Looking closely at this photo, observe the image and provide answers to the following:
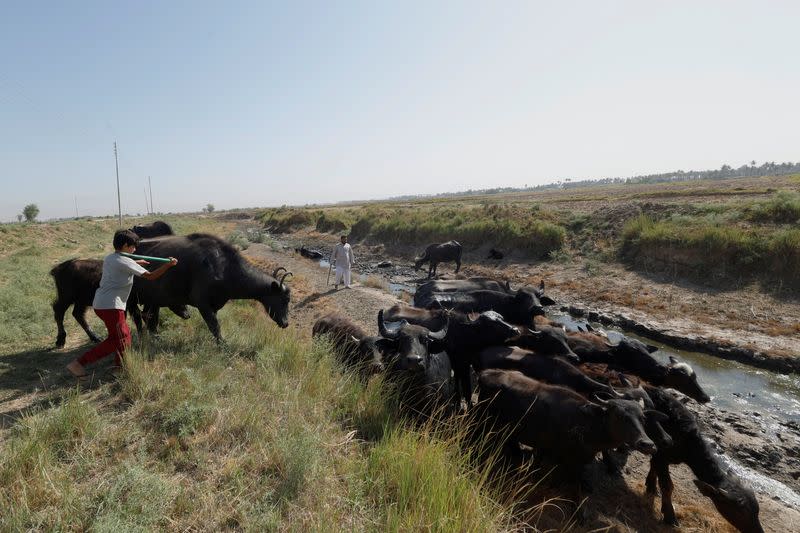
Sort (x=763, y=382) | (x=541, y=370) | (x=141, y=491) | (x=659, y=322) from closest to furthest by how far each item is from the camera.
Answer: (x=141, y=491)
(x=541, y=370)
(x=763, y=382)
(x=659, y=322)

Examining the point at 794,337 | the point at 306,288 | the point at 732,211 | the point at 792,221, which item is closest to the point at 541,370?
the point at 794,337

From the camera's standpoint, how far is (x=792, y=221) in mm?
17016

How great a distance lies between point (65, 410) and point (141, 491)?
1.64m

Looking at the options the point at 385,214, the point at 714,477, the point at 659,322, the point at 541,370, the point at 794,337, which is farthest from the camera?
the point at 385,214

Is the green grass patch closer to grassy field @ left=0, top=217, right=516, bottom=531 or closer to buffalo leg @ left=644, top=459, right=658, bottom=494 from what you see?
buffalo leg @ left=644, top=459, right=658, bottom=494

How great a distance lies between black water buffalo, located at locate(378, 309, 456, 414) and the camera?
603cm

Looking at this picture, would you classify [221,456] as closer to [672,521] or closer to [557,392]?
[557,392]

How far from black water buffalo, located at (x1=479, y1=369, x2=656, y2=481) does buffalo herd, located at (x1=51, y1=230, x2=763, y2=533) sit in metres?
0.01

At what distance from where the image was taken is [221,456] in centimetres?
393

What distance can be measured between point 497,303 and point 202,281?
7252 millimetres

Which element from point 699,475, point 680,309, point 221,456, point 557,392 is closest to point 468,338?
point 557,392

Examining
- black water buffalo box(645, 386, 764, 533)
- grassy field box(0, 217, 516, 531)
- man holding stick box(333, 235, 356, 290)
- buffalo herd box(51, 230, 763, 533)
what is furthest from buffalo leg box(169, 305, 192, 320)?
black water buffalo box(645, 386, 764, 533)

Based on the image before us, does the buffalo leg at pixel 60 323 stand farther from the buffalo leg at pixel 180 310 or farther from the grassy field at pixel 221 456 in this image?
the buffalo leg at pixel 180 310

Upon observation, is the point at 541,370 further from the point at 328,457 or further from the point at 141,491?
the point at 141,491
